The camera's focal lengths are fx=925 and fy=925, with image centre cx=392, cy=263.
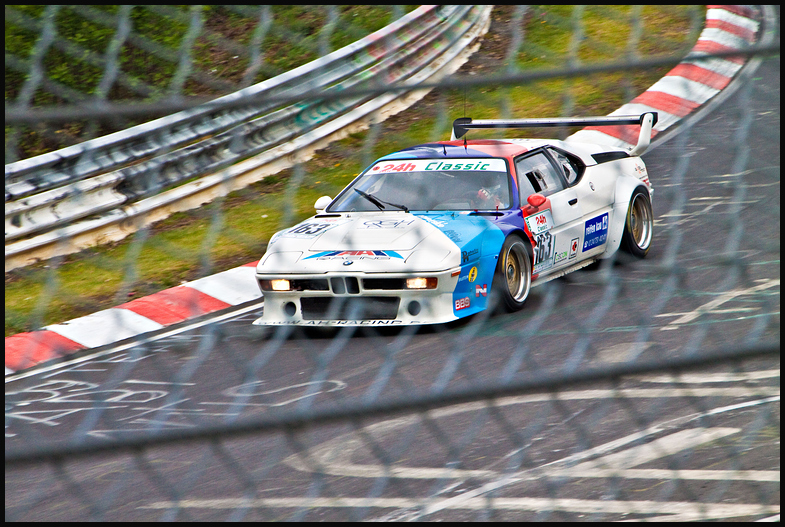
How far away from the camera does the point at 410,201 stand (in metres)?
3.42

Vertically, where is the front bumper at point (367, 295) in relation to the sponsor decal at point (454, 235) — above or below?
below

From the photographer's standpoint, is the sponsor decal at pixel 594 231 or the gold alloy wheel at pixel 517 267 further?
Result: the sponsor decal at pixel 594 231

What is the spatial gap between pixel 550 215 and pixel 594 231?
0.98 ft

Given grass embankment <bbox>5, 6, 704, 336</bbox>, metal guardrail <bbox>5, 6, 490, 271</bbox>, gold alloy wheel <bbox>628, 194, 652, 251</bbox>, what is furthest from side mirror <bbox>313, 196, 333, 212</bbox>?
gold alloy wheel <bbox>628, 194, 652, 251</bbox>

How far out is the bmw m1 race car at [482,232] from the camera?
12.4 ft

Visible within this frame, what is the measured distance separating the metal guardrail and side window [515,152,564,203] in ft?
14.1

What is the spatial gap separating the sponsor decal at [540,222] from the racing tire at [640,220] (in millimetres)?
496

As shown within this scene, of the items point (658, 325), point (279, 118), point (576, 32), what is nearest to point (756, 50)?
point (576, 32)

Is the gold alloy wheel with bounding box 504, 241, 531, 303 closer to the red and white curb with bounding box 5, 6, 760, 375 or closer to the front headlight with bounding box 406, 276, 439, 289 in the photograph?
the front headlight with bounding box 406, 276, 439, 289

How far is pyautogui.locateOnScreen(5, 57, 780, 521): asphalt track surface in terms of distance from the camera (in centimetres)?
185

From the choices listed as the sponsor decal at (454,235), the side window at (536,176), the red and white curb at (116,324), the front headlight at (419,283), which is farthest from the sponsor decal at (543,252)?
the red and white curb at (116,324)

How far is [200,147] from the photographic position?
156 cm

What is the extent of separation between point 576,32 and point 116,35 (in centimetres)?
87

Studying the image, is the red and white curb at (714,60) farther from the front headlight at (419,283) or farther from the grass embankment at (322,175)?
the front headlight at (419,283)
